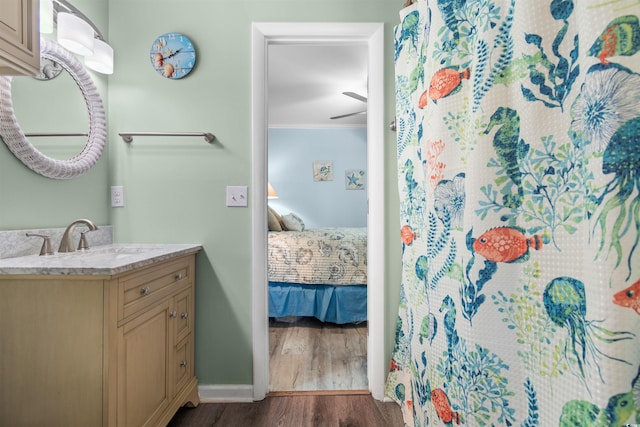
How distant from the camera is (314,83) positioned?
3.64 meters

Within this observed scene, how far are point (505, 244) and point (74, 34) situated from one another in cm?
186

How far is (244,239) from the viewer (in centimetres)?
179

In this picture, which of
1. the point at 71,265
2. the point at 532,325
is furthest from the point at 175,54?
the point at 532,325

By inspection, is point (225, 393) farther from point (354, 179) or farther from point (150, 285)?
point (354, 179)

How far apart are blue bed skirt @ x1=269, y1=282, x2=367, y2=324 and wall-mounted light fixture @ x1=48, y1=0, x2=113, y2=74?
207 centimetres

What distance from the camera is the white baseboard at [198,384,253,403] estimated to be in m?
1.75

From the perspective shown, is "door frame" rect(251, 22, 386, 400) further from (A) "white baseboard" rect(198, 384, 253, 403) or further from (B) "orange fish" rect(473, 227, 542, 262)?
(B) "orange fish" rect(473, 227, 542, 262)

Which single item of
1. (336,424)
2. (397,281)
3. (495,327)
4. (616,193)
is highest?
(616,193)

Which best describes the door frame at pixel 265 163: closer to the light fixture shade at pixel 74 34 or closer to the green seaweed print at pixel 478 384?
the light fixture shade at pixel 74 34

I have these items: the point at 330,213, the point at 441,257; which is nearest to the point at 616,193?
the point at 441,257

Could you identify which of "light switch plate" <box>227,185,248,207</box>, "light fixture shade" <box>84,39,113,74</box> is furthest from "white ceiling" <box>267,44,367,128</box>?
"light fixture shade" <box>84,39,113,74</box>

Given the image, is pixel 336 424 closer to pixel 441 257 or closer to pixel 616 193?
pixel 441 257

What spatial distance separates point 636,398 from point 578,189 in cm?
36

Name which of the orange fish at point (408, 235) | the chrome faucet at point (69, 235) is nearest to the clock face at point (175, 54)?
the chrome faucet at point (69, 235)
